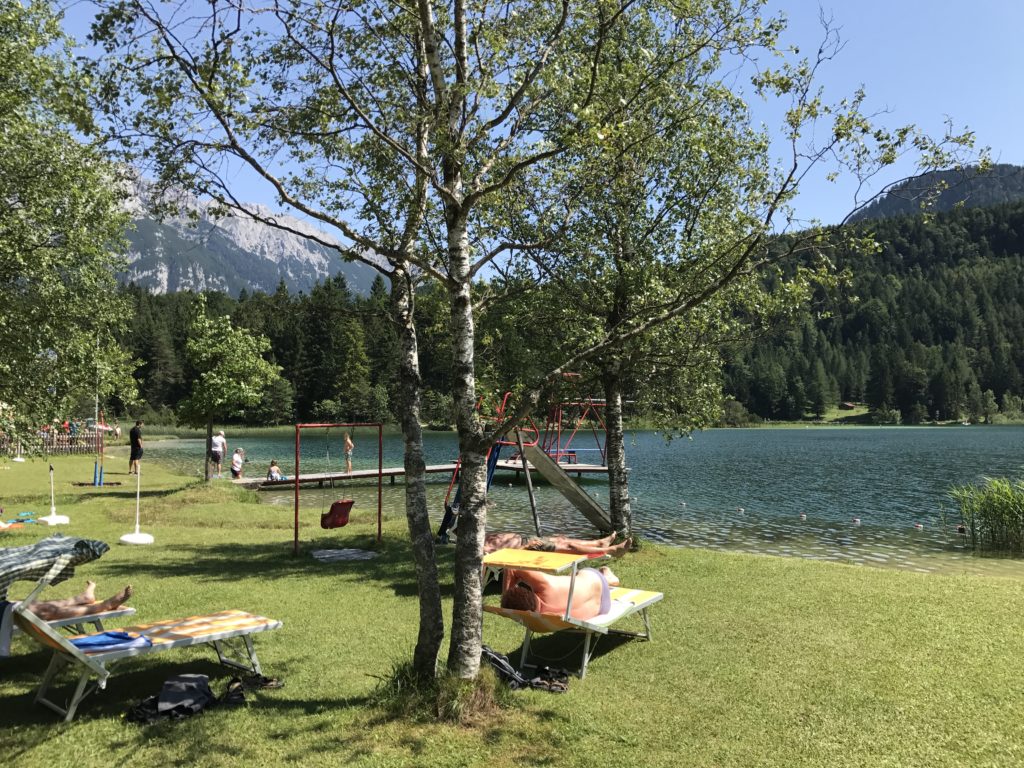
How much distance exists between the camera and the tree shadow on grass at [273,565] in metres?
10.7

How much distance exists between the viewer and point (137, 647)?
221 inches

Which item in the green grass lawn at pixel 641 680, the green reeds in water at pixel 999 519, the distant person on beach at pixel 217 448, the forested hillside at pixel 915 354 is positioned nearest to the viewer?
the green grass lawn at pixel 641 680

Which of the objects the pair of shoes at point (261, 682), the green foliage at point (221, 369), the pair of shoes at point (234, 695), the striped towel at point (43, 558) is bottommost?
the pair of shoes at point (261, 682)

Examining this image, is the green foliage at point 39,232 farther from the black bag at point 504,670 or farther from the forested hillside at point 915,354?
the forested hillside at point 915,354

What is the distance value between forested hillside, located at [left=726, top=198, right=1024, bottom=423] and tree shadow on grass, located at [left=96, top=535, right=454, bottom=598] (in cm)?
11799

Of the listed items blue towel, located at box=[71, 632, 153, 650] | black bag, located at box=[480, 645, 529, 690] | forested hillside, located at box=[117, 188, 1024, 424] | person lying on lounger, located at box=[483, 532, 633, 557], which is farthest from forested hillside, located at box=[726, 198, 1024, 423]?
blue towel, located at box=[71, 632, 153, 650]

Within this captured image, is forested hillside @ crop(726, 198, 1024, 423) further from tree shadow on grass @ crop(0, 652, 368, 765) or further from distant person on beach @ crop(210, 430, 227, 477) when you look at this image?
tree shadow on grass @ crop(0, 652, 368, 765)

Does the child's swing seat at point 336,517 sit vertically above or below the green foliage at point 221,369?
below

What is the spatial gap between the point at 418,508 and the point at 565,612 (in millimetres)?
1924

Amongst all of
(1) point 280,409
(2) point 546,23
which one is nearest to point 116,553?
(2) point 546,23

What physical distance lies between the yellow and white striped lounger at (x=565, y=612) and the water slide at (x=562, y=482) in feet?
20.4

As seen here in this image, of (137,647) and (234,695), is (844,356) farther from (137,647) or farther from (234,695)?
(137,647)

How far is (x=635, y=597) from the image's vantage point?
7859 mm

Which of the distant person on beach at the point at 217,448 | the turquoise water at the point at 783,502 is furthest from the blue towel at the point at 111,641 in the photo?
the distant person on beach at the point at 217,448
